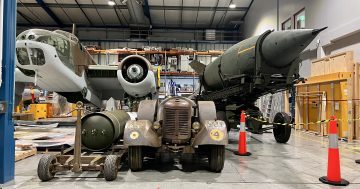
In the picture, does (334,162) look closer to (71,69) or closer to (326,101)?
(326,101)

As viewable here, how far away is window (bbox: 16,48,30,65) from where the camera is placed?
633 centimetres

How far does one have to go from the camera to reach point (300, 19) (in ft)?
47.1

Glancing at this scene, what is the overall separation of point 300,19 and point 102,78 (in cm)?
1066

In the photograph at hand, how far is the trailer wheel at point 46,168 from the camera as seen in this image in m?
3.88

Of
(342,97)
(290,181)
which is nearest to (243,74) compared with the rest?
(290,181)

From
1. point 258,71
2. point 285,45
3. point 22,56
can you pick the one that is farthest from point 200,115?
point 22,56

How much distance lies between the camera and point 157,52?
66.7 ft

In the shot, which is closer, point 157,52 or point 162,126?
point 162,126

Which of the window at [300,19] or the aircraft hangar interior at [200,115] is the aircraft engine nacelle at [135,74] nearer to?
the aircraft hangar interior at [200,115]

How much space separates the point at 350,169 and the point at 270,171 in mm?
1494

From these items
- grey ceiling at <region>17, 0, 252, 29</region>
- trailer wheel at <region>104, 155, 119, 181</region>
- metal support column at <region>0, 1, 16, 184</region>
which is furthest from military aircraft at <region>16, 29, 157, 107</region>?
grey ceiling at <region>17, 0, 252, 29</region>

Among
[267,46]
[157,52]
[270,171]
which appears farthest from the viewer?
[157,52]

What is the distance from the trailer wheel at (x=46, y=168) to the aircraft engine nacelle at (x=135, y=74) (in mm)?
4287

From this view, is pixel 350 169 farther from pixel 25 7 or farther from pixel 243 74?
pixel 25 7
